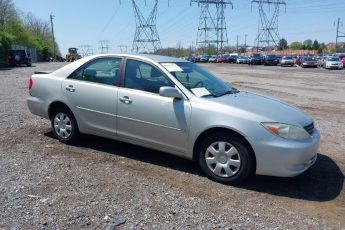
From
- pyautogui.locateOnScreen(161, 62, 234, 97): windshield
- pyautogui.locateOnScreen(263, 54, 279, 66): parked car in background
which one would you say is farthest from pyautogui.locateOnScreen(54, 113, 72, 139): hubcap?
pyautogui.locateOnScreen(263, 54, 279, 66): parked car in background

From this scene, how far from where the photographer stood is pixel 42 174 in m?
5.12

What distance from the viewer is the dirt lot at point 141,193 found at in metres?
3.90

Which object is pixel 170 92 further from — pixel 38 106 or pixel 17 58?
pixel 17 58

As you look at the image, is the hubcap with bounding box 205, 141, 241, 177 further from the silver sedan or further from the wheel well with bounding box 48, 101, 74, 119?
the wheel well with bounding box 48, 101, 74, 119

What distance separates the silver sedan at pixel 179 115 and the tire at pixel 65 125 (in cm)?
2

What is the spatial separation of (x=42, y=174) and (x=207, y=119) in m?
2.25

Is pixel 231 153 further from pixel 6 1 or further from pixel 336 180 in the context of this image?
pixel 6 1

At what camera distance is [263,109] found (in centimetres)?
501

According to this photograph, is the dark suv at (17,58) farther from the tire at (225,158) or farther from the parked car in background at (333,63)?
the tire at (225,158)

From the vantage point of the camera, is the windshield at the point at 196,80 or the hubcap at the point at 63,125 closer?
the windshield at the point at 196,80

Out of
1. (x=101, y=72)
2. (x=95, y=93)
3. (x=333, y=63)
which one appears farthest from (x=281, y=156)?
(x=333, y=63)

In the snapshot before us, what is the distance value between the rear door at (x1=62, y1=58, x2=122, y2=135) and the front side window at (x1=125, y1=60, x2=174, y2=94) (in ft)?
0.69

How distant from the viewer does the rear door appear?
580 centimetres

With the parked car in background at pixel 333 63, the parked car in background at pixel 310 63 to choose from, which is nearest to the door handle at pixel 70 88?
the parked car in background at pixel 333 63
